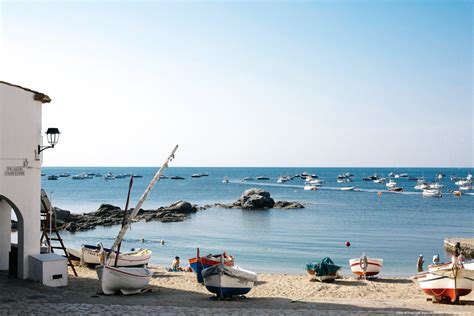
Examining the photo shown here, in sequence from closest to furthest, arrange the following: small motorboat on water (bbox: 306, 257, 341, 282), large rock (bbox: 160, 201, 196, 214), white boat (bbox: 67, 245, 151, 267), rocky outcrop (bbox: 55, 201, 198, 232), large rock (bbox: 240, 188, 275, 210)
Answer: small motorboat on water (bbox: 306, 257, 341, 282) → white boat (bbox: 67, 245, 151, 267) → rocky outcrop (bbox: 55, 201, 198, 232) → large rock (bbox: 160, 201, 196, 214) → large rock (bbox: 240, 188, 275, 210)

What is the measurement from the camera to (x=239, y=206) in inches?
3049

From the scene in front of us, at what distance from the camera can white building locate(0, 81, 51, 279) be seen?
1642cm

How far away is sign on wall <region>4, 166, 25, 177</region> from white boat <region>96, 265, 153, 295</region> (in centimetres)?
410

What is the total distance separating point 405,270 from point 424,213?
4143 cm

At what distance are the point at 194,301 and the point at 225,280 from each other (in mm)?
1290

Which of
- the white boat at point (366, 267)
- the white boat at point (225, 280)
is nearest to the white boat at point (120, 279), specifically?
the white boat at point (225, 280)

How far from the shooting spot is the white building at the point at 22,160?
16422 mm

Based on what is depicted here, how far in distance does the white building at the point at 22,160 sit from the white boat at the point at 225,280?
20.3 feet

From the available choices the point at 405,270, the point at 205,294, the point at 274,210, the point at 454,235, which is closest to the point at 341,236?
the point at 454,235

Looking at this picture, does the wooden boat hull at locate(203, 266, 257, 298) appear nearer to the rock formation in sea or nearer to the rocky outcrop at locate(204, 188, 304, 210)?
the rock formation in sea

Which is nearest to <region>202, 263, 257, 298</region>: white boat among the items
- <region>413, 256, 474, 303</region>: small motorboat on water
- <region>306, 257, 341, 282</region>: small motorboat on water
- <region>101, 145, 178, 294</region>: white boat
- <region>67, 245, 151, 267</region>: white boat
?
<region>101, 145, 178, 294</region>: white boat

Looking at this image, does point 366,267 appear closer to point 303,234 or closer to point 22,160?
point 22,160

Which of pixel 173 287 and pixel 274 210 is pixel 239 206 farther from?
pixel 173 287

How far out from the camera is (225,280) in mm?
17000
